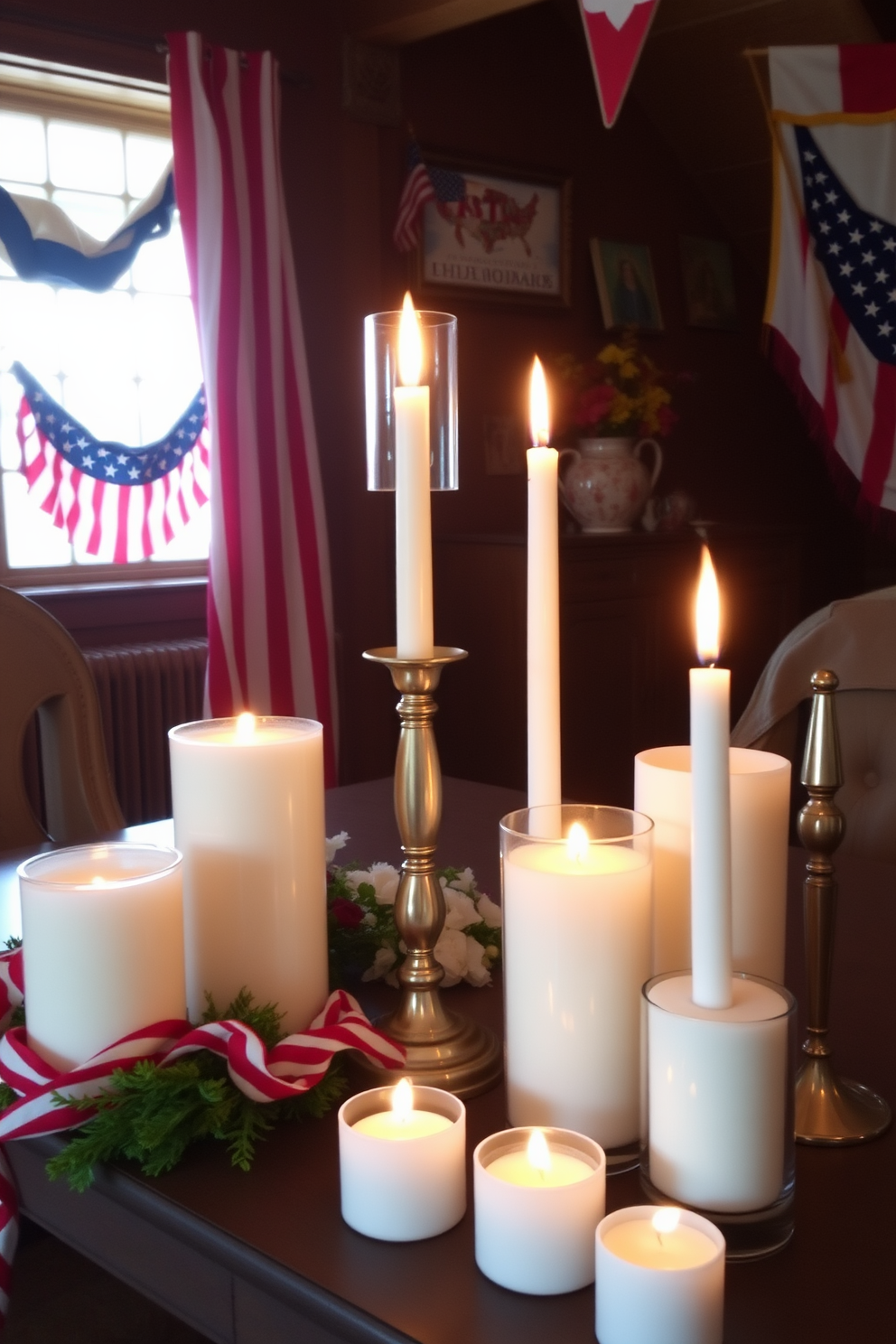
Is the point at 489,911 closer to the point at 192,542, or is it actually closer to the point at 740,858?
the point at 740,858

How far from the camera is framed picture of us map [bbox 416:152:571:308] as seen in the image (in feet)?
12.0

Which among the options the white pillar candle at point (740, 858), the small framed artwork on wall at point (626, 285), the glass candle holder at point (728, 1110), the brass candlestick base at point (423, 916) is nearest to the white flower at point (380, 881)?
the brass candlestick base at point (423, 916)

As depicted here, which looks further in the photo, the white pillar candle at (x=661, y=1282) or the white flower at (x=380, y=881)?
the white flower at (x=380, y=881)

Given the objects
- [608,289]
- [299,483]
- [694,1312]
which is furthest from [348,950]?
[608,289]

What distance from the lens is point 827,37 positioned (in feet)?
12.6

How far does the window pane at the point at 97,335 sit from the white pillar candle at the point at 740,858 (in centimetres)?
269

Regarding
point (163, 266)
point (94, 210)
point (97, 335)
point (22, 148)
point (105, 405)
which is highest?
point (22, 148)

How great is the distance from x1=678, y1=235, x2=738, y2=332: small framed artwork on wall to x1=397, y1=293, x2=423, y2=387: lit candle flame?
160 inches

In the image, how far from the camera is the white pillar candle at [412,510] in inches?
26.4

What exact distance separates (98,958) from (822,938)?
365 mm

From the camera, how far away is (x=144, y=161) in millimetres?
3160

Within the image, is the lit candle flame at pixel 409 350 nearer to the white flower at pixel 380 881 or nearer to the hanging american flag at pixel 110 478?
the white flower at pixel 380 881

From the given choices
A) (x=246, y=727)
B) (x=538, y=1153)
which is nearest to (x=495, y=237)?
(x=246, y=727)

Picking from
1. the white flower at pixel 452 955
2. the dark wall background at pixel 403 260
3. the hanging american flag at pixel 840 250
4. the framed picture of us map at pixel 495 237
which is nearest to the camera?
the white flower at pixel 452 955
